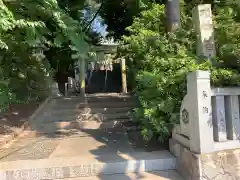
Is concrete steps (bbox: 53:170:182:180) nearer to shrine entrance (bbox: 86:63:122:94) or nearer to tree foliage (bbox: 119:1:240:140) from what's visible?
tree foliage (bbox: 119:1:240:140)

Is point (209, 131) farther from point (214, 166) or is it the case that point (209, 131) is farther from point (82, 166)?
point (82, 166)

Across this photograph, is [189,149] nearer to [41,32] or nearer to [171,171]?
[171,171]

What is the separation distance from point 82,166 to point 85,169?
0.06 m

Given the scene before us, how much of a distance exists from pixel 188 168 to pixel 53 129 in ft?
12.6

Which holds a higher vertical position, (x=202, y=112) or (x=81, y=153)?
(x=202, y=112)

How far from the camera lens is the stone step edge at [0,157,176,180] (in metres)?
3.80

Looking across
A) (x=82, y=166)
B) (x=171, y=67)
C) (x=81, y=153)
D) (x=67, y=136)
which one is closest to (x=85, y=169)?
(x=82, y=166)

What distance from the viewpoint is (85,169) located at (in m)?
3.84

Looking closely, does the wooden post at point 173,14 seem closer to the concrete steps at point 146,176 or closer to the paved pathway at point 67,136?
the paved pathway at point 67,136

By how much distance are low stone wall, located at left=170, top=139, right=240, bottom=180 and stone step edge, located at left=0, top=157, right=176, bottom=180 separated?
0.56 metres

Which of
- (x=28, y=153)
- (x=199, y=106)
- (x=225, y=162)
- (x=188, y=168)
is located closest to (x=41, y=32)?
(x=28, y=153)

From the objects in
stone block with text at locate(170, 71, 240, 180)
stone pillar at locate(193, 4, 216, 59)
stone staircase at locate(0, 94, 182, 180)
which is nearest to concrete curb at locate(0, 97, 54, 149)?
stone staircase at locate(0, 94, 182, 180)

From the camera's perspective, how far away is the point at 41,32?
461 cm

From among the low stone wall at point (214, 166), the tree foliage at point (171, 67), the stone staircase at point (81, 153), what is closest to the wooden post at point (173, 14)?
the tree foliage at point (171, 67)
